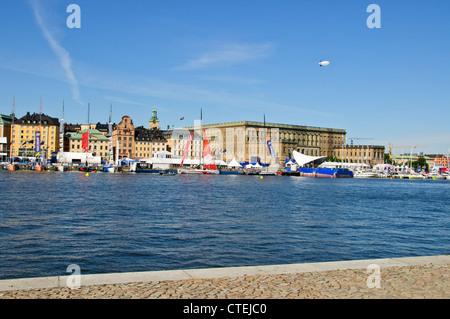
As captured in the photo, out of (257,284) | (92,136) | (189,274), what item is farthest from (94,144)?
(257,284)

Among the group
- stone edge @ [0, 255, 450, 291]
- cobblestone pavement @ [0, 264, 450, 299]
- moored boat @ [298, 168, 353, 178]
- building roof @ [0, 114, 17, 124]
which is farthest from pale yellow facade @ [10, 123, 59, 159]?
cobblestone pavement @ [0, 264, 450, 299]

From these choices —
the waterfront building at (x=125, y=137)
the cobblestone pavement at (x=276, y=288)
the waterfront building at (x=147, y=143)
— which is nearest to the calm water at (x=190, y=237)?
the cobblestone pavement at (x=276, y=288)

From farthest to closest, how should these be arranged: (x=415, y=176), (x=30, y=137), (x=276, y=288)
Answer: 1. (x=30, y=137)
2. (x=415, y=176)
3. (x=276, y=288)

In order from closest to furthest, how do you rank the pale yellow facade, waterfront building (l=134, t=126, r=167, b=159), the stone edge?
the stone edge
the pale yellow facade
waterfront building (l=134, t=126, r=167, b=159)

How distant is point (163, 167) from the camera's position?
142 meters

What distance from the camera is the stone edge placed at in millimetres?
9367

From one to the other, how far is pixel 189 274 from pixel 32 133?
180 m

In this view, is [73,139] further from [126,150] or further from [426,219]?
[426,219]

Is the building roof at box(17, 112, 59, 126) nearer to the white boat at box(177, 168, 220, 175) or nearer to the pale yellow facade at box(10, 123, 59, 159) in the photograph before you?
the pale yellow facade at box(10, 123, 59, 159)

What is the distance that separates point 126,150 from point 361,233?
165 metres

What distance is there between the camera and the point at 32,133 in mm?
174250

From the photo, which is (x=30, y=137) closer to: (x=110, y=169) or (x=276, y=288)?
(x=110, y=169)

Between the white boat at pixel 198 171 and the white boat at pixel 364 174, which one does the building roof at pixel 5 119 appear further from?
the white boat at pixel 364 174
